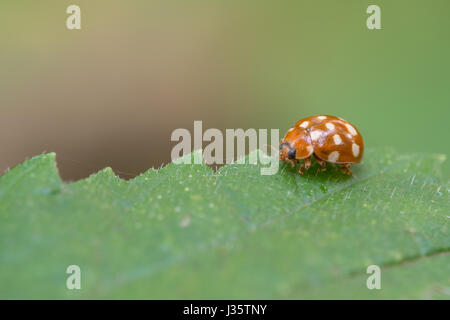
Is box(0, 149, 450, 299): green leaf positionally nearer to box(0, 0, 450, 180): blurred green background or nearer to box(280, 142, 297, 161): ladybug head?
box(280, 142, 297, 161): ladybug head

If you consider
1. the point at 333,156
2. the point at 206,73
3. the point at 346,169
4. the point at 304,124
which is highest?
the point at 206,73

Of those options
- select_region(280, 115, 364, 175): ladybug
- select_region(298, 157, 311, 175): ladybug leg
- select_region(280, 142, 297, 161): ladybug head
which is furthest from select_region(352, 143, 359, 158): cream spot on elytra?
select_region(280, 142, 297, 161): ladybug head

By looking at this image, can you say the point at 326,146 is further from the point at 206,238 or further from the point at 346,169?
the point at 206,238

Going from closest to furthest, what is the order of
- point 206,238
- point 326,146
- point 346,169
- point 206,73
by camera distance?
point 206,238, point 346,169, point 326,146, point 206,73

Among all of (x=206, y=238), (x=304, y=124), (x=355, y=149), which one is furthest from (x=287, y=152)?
(x=206, y=238)

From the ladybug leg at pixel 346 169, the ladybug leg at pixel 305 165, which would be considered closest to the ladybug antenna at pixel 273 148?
the ladybug leg at pixel 305 165

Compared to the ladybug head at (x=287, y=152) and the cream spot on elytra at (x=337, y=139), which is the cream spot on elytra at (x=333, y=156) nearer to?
the cream spot on elytra at (x=337, y=139)
